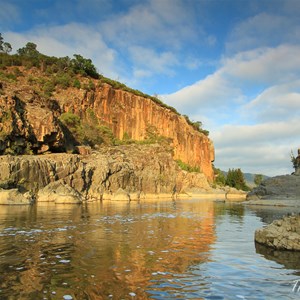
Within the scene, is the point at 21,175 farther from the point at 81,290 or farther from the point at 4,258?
the point at 81,290

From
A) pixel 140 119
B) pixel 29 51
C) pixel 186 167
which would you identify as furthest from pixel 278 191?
pixel 29 51

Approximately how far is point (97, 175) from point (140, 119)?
53.4 m

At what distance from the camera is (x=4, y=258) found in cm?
1108

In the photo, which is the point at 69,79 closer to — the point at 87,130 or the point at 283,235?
the point at 87,130

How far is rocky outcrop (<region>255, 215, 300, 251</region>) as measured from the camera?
1329cm

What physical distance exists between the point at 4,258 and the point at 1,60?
107775 millimetres

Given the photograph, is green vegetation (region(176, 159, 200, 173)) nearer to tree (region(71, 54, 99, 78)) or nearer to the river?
tree (region(71, 54, 99, 78))

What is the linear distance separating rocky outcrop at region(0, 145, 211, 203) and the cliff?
18.5ft

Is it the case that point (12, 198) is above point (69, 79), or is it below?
below

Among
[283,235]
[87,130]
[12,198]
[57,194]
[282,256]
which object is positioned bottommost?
[282,256]

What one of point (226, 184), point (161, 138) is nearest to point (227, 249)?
point (161, 138)

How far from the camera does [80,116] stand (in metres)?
95.6

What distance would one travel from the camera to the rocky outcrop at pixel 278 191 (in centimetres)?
4775

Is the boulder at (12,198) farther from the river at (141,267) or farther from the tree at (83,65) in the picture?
the tree at (83,65)
